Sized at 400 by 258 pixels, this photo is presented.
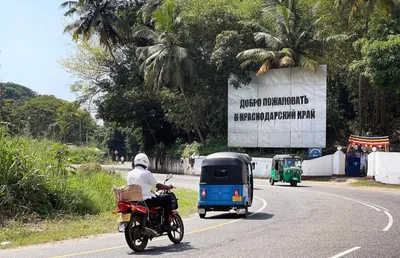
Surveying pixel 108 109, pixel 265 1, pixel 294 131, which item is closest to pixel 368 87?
pixel 294 131

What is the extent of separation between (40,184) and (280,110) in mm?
30349

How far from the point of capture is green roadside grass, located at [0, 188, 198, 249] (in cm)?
1219

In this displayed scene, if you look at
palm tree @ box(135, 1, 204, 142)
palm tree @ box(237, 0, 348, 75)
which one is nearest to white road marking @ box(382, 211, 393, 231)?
palm tree @ box(237, 0, 348, 75)

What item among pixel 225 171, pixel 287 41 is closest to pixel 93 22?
pixel 287 41

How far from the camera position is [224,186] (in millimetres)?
16969

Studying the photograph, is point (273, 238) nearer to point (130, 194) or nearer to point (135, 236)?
point (135, 236)

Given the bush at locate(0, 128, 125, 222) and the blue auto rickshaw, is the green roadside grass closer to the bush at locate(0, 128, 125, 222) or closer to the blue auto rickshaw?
the bush at locate(0, 128, 125, 222)

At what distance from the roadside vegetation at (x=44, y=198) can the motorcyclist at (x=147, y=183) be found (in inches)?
114

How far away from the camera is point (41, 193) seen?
1516 centimetres

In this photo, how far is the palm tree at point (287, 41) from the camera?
41312 millimetres

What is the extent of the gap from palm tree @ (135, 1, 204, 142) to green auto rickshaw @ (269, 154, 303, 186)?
52.0 ft

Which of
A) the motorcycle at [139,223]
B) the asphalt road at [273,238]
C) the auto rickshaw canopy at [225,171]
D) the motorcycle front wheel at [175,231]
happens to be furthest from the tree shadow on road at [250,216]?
the motorcycle at [139,223]

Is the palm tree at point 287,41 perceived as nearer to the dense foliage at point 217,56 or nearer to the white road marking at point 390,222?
the dense foliage at point 217,56

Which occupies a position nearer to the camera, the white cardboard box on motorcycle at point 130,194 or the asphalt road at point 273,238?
the asphalt road at point 273,238
